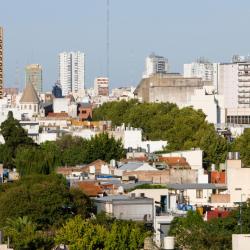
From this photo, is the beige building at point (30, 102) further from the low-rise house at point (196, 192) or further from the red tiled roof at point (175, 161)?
the low-rise house at point (196, 192)

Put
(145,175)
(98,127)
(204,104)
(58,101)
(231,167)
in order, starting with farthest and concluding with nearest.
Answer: (58,101)
(204,104)
(98,127)
(145,175)
(231,167)

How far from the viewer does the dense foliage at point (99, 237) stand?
39188 millimetres

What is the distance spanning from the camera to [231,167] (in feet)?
190

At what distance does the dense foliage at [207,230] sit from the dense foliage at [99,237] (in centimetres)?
99

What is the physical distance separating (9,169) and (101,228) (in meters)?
37.4

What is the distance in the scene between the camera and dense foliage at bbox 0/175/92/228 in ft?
154

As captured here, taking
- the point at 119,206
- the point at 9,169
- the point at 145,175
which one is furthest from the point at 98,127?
the point at 119,206

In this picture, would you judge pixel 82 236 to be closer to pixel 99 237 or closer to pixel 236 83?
pixel 99 237

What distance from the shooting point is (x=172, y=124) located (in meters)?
A: 114

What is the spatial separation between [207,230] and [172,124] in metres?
74.5

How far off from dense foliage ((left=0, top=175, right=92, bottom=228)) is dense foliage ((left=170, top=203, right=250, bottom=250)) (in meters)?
4.08

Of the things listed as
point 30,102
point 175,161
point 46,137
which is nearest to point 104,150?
point 175,161

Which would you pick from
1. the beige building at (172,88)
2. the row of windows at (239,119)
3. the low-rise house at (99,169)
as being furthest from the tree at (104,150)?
the beige building at (172,88)

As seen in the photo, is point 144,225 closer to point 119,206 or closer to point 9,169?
point 119,206
